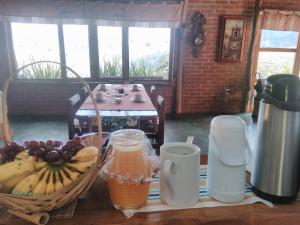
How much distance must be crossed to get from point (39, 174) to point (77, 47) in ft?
14.2

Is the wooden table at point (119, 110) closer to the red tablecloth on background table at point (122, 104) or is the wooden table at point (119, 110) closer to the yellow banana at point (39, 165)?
the red tablecloth on background table at point (122, 104)

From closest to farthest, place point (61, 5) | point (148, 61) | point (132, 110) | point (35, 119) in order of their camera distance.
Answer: point (132, 110)
point (61, 5)
point (35, 119)
point (148, 61)

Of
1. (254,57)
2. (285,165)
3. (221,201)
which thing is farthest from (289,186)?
(254,57)

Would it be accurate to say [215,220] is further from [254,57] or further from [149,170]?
[254,57]

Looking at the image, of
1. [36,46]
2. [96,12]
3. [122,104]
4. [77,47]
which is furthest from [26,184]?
[36,46]

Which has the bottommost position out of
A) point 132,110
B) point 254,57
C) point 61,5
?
point 132,110

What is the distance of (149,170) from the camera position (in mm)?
792

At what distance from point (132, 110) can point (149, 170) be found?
1798mm

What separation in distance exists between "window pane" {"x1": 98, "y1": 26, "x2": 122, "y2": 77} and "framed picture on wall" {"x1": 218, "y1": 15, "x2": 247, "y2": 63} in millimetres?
1904

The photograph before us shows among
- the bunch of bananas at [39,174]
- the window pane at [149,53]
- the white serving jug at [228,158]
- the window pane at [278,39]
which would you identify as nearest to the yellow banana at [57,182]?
the bunch of bananas at [39,174]

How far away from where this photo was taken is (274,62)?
5172mm

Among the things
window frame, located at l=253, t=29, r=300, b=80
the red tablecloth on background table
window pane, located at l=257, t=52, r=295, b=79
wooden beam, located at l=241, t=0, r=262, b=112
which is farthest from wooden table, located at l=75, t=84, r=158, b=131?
window pane, located at l=257, t=52, r=295, b=79

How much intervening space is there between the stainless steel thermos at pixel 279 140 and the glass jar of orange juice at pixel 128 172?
0.36m

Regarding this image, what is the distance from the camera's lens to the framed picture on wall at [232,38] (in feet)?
15.5
